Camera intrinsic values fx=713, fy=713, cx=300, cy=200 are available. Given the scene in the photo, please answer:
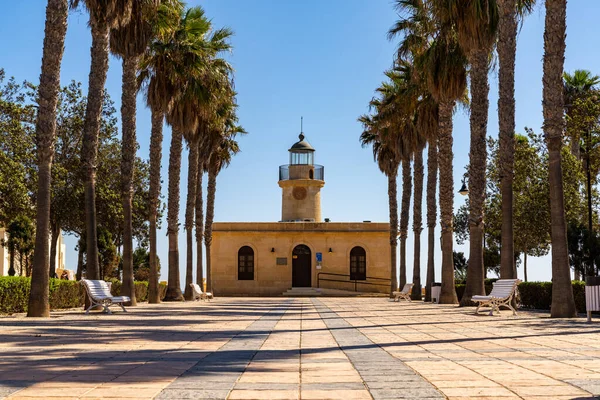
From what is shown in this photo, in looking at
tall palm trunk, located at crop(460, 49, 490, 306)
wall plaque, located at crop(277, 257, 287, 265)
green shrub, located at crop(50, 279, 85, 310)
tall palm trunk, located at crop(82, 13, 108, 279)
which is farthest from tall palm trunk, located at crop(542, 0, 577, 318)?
wall plaque, located at crop(277, 257, 287, 265)

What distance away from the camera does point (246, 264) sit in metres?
46.0

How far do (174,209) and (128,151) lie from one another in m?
6.42

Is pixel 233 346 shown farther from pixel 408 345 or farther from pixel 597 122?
pixel 597 122

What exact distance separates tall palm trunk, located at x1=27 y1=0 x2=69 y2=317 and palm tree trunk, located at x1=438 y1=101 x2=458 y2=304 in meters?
13.4

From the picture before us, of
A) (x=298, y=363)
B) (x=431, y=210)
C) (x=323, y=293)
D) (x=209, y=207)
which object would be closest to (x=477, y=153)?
(x=431, y=210)

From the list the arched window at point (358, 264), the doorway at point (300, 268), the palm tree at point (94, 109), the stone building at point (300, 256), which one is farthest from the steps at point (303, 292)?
the palm tree at point (94, 109)

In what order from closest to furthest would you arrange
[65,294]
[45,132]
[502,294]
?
1. [45,132]
2. [502,294]
3. [65,294]

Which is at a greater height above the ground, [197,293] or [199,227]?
[199,227]

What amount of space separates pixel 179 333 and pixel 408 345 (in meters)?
3.97

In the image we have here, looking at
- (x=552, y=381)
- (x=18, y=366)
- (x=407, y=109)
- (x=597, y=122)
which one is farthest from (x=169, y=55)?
(x=552, y=381)

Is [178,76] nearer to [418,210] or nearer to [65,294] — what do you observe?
[65,294]

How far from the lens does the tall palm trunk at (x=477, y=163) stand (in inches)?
829

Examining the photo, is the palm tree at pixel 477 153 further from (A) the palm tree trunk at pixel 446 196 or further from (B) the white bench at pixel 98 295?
(B) the white bench at pixel 98 295

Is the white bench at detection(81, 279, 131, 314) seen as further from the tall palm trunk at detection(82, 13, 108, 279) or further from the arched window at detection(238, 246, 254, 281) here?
the arched window at detection(238, 246, 254, 281)
